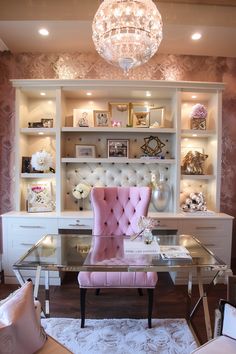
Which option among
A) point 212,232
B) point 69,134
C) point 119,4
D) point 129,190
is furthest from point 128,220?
point 119,4

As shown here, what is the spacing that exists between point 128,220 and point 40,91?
74.3 inches

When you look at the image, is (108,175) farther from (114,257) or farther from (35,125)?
(114,257)

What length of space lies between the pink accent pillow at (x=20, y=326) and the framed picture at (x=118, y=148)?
7.26ft

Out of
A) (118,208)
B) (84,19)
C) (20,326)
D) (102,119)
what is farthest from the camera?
(102,119)

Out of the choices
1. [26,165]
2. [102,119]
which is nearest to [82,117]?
[102,119]

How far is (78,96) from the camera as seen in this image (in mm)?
3227

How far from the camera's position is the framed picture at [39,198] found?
3059 mm

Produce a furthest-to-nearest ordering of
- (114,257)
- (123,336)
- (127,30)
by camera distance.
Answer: (123,336) → (114,257) → (127,30)

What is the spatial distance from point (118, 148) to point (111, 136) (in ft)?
0.63

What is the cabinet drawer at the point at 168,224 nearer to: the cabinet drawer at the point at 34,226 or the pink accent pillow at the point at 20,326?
the cabinet drawer at the point at 34,226

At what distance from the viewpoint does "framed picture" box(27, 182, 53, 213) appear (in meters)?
3.06

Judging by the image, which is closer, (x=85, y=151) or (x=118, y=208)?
(x=118, y=208)

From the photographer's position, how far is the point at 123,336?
6.52 ft

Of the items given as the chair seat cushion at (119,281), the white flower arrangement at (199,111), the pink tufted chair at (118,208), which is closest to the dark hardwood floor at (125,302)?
the chair seat cushion at (119,281)
